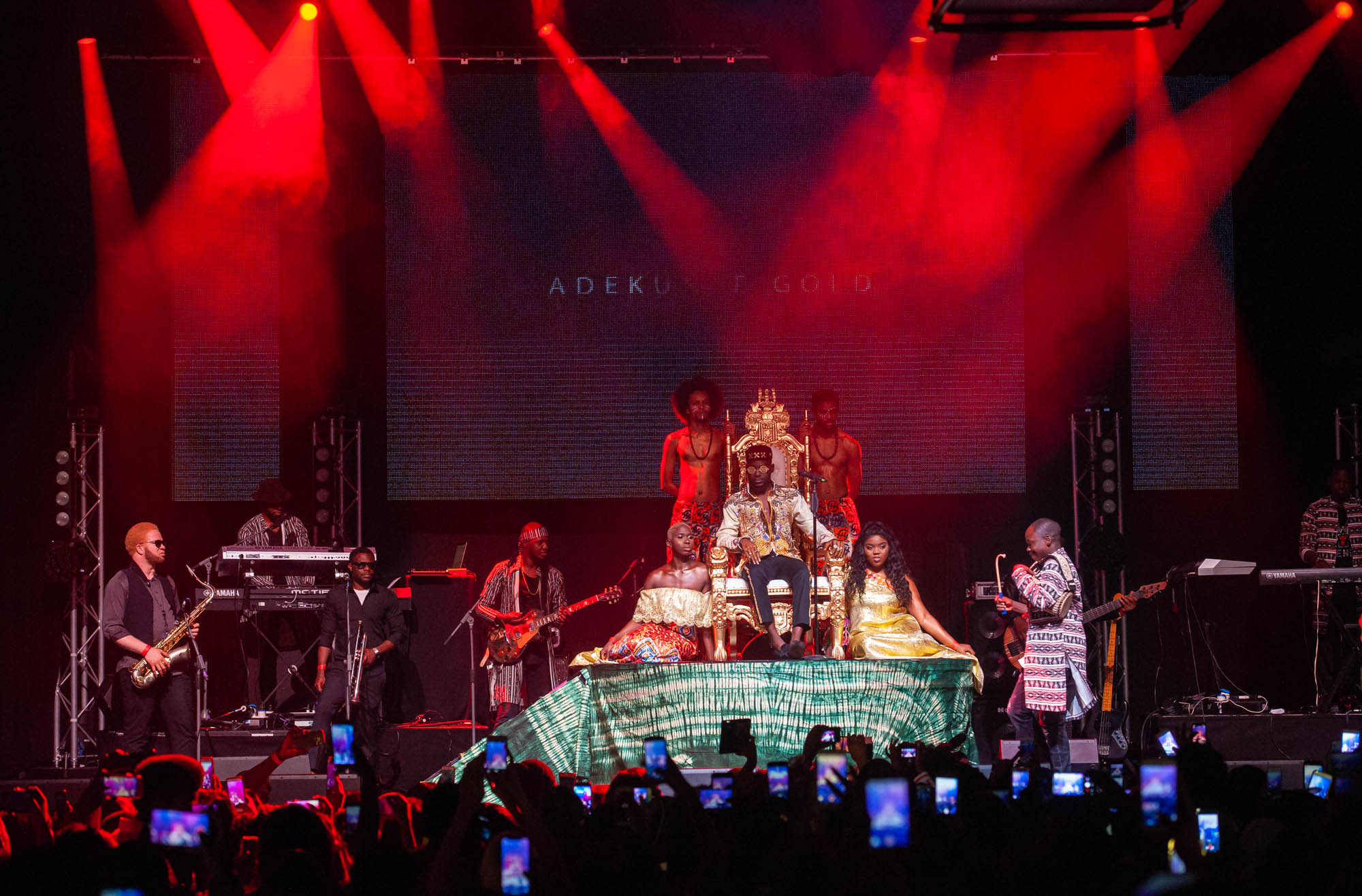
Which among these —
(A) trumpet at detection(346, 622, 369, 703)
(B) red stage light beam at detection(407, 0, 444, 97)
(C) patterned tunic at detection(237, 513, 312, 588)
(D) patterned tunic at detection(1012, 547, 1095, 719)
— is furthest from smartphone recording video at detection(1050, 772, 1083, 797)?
(B) red stage light beam at detection(407, 0, 444, 97)

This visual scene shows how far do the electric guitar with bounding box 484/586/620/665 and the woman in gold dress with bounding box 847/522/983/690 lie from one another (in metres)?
2.13

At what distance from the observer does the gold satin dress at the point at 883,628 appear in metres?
8.21

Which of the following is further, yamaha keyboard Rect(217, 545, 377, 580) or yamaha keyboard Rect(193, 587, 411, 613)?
yamaha keyboard Rect(193, 587, 411, 613)

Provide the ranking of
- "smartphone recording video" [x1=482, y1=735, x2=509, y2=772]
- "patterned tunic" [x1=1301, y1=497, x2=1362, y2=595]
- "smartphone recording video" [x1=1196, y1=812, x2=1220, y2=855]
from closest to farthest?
1. "smartphone recording video" [x1=1196, y1=812, x2=1220, y2=855]
2. "smartphone recording video" [x1=482, y1=735, x2=509, y2=772]
3. "patterned tunic" [x1=1301, y1=497, x2=1362, y2=595]

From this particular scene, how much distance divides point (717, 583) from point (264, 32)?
5953 mm

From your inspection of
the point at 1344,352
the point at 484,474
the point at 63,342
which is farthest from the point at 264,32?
the point at 1344,352

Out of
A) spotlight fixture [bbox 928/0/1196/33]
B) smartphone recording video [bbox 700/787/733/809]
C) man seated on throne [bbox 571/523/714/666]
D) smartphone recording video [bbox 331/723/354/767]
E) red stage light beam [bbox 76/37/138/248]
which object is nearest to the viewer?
smartphone recording video [bbox 700/787/733/809]

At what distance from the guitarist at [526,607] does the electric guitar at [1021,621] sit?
3.33 meters

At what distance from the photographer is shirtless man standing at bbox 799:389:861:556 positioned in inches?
399

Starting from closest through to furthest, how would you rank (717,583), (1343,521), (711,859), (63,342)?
(711,859) < (717,583) < (1343,521) < (63,342)

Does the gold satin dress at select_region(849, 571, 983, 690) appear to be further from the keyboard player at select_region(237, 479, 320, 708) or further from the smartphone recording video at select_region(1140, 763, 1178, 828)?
the smartphone recording video at select_region(1140, 763, 1178, 828)

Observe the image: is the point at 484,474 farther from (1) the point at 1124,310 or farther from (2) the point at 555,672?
(1) the point at 1124,310

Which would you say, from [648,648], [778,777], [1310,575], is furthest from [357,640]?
[1310,575]

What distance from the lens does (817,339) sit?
433 inches
